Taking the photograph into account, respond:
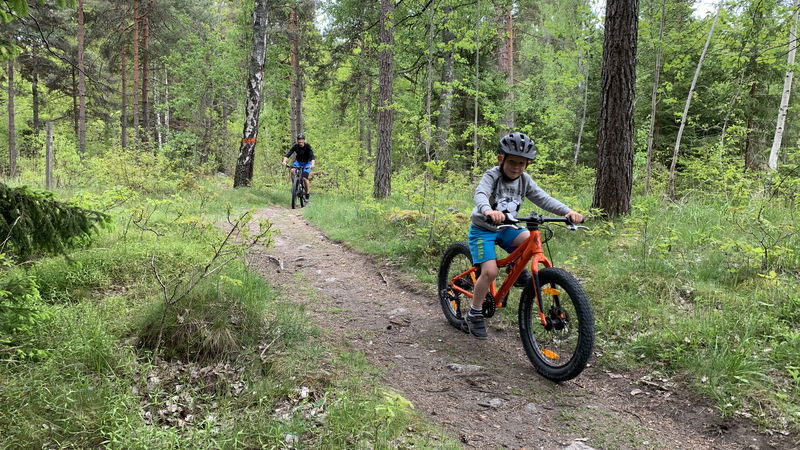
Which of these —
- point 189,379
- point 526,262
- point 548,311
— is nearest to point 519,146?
point 526,262

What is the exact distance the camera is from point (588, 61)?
48.5ft

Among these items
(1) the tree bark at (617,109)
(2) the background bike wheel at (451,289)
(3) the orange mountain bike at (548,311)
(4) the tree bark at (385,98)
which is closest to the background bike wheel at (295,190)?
(4) the tree bark at (385,98)

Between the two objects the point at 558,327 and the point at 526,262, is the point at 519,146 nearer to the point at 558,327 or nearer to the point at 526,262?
the point at 526,262

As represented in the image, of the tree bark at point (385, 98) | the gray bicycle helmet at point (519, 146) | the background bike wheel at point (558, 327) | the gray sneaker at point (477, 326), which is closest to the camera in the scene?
the background bike wheel at point (558, 327)

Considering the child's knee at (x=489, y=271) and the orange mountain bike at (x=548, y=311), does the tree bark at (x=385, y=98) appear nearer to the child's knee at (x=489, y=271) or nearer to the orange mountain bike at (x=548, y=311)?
the child's knee at (x=489, y=271)

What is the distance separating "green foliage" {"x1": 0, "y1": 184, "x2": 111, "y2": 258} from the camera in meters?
2.81

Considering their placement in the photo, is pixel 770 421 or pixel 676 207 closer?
pixel 770 421

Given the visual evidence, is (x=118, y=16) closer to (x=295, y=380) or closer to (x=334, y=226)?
(x=334, y=226)

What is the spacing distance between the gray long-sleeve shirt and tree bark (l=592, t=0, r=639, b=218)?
3.15 meters

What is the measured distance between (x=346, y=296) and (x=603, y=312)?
10.6ft

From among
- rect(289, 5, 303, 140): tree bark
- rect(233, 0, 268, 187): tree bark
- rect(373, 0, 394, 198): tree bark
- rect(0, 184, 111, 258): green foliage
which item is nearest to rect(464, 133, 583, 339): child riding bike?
rect(0, 184, 111, 258): green foliage

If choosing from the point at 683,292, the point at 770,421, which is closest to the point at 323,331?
the point at 770,421

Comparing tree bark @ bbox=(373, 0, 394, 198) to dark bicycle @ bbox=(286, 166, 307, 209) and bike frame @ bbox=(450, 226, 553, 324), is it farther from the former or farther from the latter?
bike frame @ bbox=(450, 226, 553, 324)

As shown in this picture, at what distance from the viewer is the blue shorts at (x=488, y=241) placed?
4152 mm
